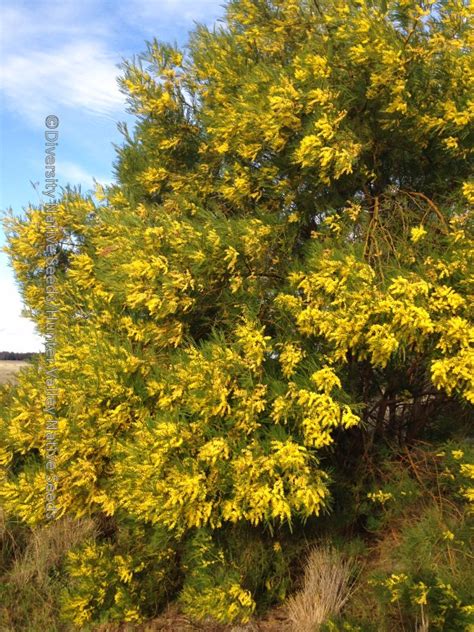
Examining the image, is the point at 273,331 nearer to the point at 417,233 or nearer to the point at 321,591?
the point at 417,233

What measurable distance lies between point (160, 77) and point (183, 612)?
5473 mm

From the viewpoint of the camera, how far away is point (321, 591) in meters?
5.00

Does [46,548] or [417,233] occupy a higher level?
[417,233]

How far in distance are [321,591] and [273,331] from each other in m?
2.26

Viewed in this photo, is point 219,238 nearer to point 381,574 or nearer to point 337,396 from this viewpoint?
point 337,396

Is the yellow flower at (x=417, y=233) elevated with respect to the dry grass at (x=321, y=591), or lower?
elevated

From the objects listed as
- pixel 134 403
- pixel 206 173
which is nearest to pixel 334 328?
pixel 134 403

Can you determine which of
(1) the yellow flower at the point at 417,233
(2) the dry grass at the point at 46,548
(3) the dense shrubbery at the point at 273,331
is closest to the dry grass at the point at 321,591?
(3) the dense shrubbery at the point at 273,331

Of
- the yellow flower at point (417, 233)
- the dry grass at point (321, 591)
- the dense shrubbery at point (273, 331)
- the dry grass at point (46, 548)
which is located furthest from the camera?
the dry grass at point (46, 548)

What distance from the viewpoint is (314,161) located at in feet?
16.2

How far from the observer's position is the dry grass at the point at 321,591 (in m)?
4.85

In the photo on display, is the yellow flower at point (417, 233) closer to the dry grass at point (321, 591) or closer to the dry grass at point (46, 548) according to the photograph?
the dry grass at point (321, 591)

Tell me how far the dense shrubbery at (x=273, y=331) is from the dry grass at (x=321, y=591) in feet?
0.68

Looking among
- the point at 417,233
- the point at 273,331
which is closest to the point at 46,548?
the point at 273,331
